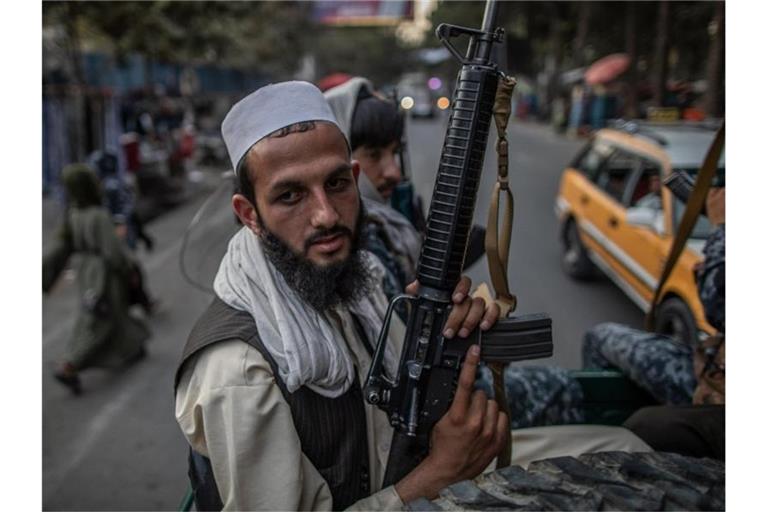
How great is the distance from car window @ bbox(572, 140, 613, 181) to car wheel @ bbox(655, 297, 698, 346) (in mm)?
2259

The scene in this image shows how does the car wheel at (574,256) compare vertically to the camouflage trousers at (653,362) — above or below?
below

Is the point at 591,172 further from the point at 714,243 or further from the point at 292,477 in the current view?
the point at 292,477

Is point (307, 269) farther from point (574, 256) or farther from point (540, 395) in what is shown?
point (574, 256)

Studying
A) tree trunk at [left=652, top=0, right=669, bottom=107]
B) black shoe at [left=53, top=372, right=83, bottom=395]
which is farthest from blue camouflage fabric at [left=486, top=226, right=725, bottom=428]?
tree trunk at [left=652, top=0, right=669, bottom=107]

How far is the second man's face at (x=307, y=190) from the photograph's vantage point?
60.7 inches

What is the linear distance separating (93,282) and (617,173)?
4326 millimetres

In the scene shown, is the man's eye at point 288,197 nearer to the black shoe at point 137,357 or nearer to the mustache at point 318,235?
the mustache at point 318,235

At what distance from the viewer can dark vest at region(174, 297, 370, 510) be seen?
1.51m

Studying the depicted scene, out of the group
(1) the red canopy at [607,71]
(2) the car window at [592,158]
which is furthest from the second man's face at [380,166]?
(1) the red canopy at [607,71]

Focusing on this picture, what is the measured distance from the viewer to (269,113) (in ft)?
5.15

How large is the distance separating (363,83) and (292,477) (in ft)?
5.48

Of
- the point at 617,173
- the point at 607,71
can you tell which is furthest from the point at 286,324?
the point at 607,71

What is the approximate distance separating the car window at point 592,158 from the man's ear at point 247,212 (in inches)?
211

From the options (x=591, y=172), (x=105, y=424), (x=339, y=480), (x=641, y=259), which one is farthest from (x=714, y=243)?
(x=591, y=172)
